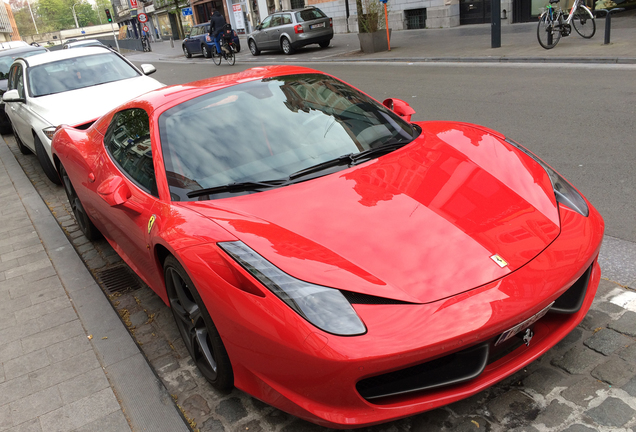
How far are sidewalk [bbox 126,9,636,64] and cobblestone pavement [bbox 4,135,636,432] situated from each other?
9.65 metres

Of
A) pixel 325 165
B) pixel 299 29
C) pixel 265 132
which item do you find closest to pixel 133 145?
pixel 265 132

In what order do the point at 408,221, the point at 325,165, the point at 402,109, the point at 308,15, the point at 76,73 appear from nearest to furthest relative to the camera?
1. the point at 408,221
2. the point at 325,165
3. the point at 402,109
4. the point at 76,73
5. the point at 308,15

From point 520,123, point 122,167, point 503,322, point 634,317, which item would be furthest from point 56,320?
point 520,123

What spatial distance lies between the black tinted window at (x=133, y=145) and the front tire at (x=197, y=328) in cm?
56

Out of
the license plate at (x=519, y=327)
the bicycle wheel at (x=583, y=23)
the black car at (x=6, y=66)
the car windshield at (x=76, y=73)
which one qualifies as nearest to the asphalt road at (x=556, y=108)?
the license plate at (x=519, y=327)

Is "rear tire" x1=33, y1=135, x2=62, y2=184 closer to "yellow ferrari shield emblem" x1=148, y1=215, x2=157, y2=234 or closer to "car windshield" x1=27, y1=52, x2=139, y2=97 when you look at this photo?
"car windshield" x1=27, y1=52, x2=139, y2=97

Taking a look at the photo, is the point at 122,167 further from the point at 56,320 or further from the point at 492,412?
the point at 492,412

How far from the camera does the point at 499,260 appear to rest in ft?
7.27

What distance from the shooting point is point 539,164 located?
309cm

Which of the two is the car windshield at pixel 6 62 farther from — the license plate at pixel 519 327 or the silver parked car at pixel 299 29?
the license plate at pixel 519 327

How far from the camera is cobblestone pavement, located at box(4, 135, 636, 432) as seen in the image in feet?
7.48

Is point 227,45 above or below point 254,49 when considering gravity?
above

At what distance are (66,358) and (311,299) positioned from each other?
2.01 meters

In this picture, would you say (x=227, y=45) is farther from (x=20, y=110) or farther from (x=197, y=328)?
(x=197, y=328)
